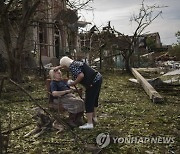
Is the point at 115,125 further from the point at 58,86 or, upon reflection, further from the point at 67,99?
the point at 58,86

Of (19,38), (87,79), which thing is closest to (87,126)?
(87,79)

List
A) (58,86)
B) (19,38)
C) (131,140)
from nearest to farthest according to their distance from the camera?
(131,140), (58,86), (19,38)

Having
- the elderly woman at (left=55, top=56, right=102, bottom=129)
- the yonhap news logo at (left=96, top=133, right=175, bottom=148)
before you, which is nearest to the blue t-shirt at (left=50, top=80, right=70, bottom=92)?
the elderly woman at (left=55, top=56, right=102, bottom=129)

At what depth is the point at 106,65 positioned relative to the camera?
2034 centimetres

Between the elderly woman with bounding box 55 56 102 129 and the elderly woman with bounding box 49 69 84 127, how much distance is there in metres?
0.23

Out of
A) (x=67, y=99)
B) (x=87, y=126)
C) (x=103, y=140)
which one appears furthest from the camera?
(x=67, y=99)

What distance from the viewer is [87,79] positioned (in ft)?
19.8

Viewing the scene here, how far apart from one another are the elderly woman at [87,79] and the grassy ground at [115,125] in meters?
0.35

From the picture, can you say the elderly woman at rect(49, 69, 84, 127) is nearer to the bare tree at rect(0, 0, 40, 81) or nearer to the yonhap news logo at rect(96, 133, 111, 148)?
the yonhap news logo at rect(96, 133, 111, 148)

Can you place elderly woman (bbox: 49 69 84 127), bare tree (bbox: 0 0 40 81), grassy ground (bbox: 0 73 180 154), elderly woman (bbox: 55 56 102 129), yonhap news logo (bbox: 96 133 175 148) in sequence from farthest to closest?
bare tree (bbox: 0 0 40 81) → elderly woman (bbox: 49 69 84 127) → elderly woman (bbox: 55 56 102 129) → yonhap news logo (bbox: 96 133 175 148) → grassy ground (bbox: 0 73 180 154)

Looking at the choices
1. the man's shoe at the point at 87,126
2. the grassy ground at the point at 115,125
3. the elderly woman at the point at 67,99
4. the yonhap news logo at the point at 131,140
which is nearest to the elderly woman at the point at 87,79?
the man's shoe at the point at 87,126

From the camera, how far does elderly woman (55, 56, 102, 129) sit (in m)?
5.91

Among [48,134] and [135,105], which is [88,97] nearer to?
[48,134]

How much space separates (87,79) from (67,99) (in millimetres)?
650
